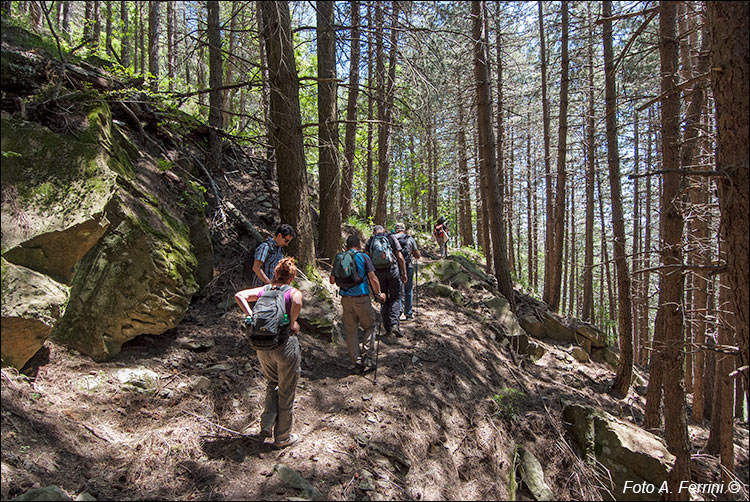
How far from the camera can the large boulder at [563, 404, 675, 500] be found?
533cm

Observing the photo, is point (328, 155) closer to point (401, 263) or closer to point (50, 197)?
point (401, 263)

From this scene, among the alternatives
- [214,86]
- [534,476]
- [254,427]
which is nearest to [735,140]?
[534,476]

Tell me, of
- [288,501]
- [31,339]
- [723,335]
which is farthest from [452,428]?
[723,335]

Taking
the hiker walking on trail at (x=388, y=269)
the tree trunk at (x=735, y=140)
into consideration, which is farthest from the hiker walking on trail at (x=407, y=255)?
the tree trunk at (x=735, y=140)

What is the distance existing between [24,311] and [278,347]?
232 cm

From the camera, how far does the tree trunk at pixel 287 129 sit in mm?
6730

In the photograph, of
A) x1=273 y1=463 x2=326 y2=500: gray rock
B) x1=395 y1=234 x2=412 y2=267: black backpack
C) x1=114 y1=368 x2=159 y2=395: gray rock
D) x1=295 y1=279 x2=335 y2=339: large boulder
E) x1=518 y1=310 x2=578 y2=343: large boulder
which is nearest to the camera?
x1=273 y1=463 x2=326 y2=500: gray rock

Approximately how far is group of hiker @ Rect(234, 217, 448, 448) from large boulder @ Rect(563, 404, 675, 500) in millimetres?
3307

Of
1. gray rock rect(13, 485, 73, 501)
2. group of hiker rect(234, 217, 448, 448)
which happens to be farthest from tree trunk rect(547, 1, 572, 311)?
gray rock rect(13, 485, 73, 501)

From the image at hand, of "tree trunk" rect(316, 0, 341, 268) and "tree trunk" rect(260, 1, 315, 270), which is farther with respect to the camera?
"tree trunk" rect(316, 0, 341, 268)

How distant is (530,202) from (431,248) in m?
13.0

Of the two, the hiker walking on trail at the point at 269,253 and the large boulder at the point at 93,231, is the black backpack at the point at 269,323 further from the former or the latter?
the large boulder at the point at 93,231

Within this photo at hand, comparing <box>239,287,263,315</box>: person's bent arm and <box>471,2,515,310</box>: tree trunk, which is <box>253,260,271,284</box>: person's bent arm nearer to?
<box>239,287,263,315</box>: person's bent arm

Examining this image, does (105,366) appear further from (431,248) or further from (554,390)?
(431,248)
